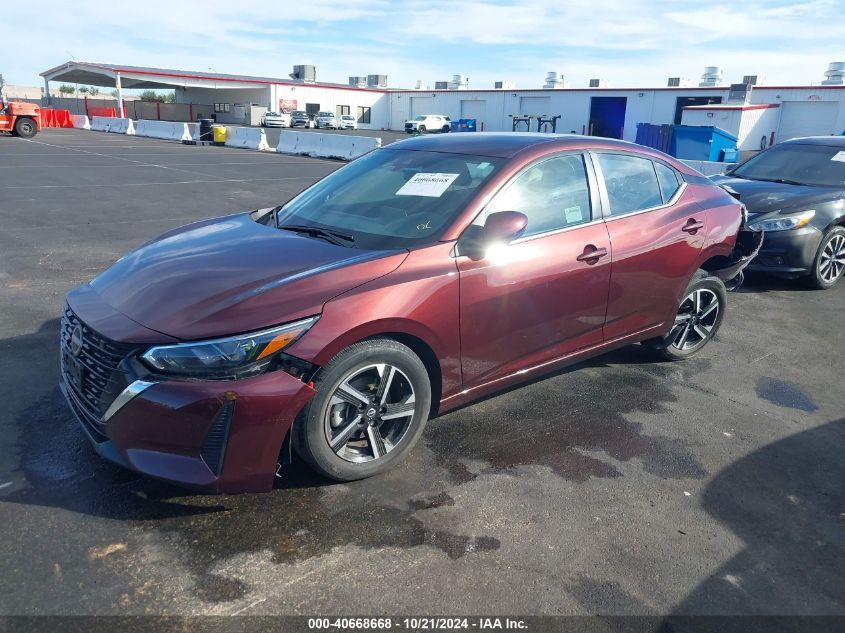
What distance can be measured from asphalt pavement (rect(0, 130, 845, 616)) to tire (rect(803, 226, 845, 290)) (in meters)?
2.79

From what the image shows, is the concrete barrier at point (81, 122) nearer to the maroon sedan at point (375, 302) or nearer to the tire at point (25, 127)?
the tire at point (25, 127)

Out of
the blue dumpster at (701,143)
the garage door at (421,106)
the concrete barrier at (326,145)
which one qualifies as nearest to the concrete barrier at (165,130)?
the concrete barrier at (326,145)

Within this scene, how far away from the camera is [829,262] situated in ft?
24.7

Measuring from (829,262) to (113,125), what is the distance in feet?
133

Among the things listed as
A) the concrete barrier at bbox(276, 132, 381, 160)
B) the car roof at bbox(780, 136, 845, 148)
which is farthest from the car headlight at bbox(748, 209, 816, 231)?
the concrete barrier at bbox(276, 132, 381, 160)

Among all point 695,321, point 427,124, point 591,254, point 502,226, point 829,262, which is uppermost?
point 427,124

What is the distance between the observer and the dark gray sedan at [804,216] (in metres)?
7.16

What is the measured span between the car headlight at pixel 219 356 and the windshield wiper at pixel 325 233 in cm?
91

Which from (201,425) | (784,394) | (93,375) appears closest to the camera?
(201,425)

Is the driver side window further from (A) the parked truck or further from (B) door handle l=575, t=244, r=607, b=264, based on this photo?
(A) the parked truck

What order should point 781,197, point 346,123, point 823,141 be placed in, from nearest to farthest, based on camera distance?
1. point 781,197
2. point 823,141
3. point 346,123

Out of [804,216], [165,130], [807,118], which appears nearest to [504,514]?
[804,216]

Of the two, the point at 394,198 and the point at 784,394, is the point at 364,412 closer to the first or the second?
the point at 394,198

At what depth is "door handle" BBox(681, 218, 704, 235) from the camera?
15.5 ft
